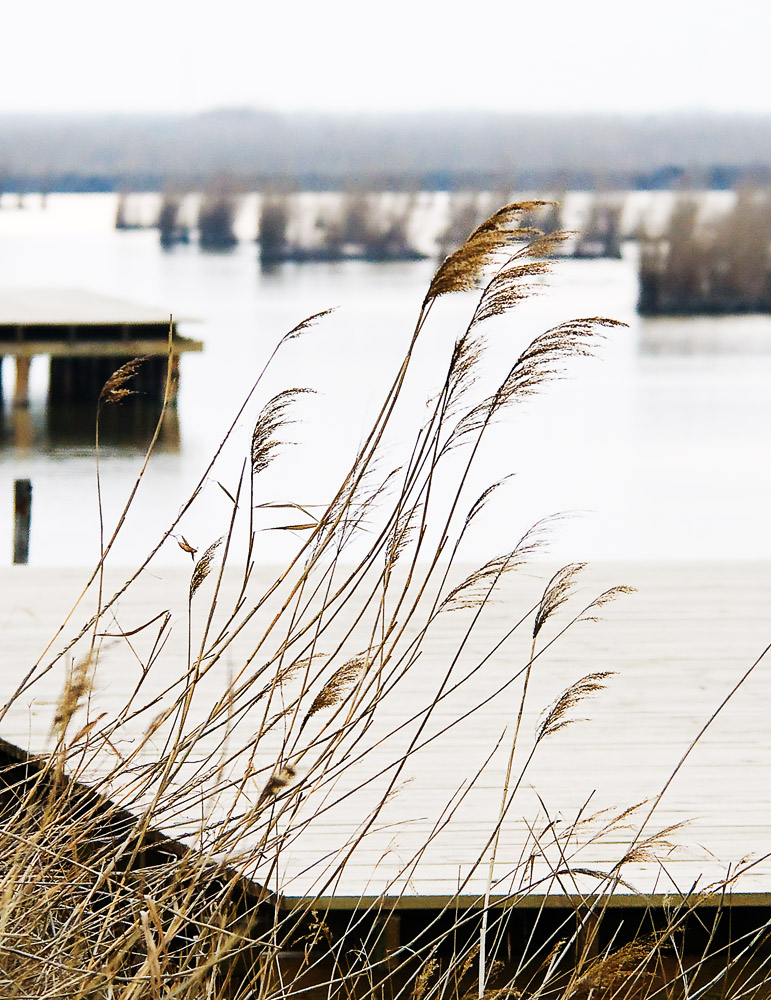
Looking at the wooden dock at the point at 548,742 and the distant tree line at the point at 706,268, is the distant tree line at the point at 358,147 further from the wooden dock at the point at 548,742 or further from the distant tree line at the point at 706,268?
the wooden dock at the point at 548,742

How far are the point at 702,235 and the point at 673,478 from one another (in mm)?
10171

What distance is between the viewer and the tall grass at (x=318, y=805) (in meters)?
1.69

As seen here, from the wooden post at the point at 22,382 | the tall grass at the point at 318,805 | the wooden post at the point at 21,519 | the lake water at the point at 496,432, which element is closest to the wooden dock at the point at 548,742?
the tall grass at the point at 318,805

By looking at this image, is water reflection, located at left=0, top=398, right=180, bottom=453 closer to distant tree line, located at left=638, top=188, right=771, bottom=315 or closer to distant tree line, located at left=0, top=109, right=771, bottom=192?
distant tree line, located at left=638, top=188, right=771, bottom=315

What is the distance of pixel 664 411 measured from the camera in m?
18.2

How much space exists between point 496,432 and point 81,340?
5.05m

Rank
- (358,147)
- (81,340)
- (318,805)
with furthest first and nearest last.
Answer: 1. (358,147)
2. (81,340)
3. (318,805)

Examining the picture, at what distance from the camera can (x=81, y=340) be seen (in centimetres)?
1436

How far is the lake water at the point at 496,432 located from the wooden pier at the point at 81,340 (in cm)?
60

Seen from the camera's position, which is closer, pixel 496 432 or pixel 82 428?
pixel 82 428

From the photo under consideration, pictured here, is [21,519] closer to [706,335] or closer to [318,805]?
[318,805]

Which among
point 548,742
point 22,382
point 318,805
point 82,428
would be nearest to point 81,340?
point 22,382

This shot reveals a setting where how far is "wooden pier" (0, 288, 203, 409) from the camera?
559 inches

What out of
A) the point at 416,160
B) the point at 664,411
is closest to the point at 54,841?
the point at 664,411
